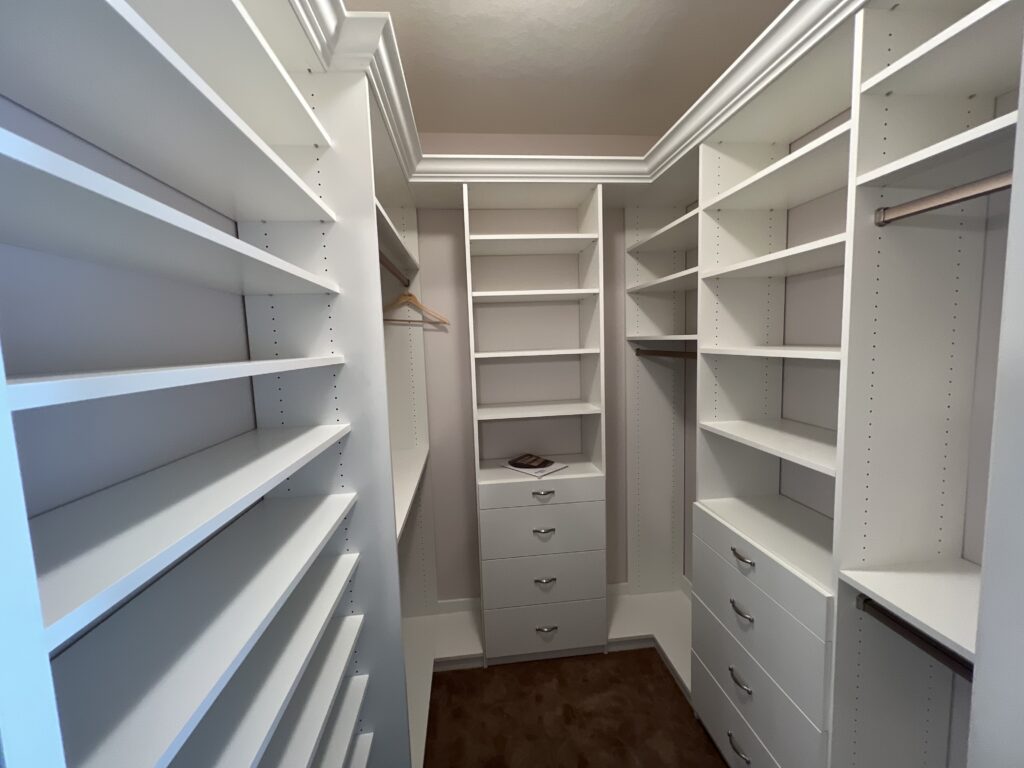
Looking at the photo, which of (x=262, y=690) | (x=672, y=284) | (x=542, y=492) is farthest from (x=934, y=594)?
(x=672, y=284)

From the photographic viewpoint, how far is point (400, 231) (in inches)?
89.4

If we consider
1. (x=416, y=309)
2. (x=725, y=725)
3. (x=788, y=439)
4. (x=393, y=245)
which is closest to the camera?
(x=788, y=439)

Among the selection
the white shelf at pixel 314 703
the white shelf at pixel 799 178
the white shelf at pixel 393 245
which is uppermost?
the white shelf at pixel 799 178

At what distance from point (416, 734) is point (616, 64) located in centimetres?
289

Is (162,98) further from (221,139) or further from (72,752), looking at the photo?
(72,752)

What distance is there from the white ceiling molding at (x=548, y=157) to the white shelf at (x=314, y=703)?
5.09 feet

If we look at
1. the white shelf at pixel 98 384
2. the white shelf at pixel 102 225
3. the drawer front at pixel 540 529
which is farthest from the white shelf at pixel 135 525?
the drawer front at pixel 540 529

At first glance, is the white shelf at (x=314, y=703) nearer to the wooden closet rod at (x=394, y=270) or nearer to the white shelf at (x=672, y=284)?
the wooden closet rod at (x=394, y=270)

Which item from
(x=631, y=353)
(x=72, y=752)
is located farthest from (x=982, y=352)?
(x=72, y=752)

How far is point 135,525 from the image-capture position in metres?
0.60

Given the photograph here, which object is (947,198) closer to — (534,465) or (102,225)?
(102,225)

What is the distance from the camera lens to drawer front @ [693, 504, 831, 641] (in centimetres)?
116

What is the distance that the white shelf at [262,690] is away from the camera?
0.67 meters

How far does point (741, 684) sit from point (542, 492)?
1.02 meters
